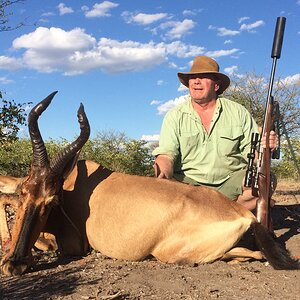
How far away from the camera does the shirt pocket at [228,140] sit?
5258 mm

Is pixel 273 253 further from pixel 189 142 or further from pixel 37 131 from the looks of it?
pixel 37 131

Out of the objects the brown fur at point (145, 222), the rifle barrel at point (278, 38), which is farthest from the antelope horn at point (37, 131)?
the rifle barrel at point (278, 38)

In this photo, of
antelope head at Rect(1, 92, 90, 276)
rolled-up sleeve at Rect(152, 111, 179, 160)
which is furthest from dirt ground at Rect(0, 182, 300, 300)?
rolled-up sleeve at Rect(152, 111, 179, 160)

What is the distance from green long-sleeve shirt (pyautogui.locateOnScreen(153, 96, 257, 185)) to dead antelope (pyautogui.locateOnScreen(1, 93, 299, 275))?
1061 millimetres

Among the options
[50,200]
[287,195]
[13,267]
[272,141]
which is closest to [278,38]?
[272,141]

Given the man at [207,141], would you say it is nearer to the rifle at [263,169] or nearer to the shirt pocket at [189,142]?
the shirt pocket at [189,142]

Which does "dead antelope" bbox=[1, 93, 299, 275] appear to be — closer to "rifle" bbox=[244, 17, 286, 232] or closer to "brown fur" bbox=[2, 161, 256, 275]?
"brown fur" bbox=[2, 161, 256, 275]

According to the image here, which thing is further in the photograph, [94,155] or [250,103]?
[250,103]

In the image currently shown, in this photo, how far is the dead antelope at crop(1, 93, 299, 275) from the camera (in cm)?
382

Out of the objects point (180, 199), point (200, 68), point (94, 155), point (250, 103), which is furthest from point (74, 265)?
point (250, 103)

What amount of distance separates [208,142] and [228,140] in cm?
23

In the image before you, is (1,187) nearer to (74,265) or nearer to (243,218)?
(74,265)

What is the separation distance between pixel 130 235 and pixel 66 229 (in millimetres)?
696

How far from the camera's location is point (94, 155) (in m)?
13.7
